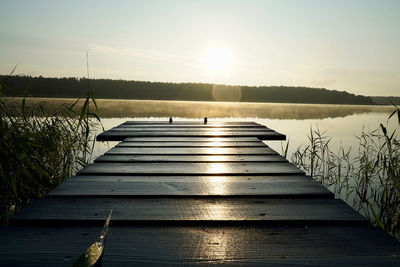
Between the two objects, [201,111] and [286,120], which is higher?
[201,111]

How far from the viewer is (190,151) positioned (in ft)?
11.1

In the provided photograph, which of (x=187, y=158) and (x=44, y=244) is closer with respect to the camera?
(x=44, y=244)

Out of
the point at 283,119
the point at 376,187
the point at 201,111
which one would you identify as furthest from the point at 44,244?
the point at 201,111

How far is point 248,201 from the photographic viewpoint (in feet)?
5.50

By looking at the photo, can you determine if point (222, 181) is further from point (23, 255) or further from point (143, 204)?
point (23, 255)

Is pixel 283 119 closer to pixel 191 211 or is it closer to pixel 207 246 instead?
pixel 191 211

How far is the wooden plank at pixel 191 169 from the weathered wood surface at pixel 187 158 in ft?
0.41

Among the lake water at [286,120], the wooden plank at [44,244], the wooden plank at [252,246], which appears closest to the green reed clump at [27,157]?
the wooden plank at [44,244]

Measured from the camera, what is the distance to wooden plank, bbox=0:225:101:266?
3.52ft

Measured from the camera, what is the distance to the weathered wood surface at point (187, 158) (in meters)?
2.82

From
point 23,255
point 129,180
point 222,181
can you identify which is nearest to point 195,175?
point 222,181

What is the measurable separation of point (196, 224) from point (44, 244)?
641mm

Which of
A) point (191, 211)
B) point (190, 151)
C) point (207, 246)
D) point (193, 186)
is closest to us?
point (207, 246)

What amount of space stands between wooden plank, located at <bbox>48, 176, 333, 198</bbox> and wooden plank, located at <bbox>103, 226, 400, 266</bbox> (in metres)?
0.45
